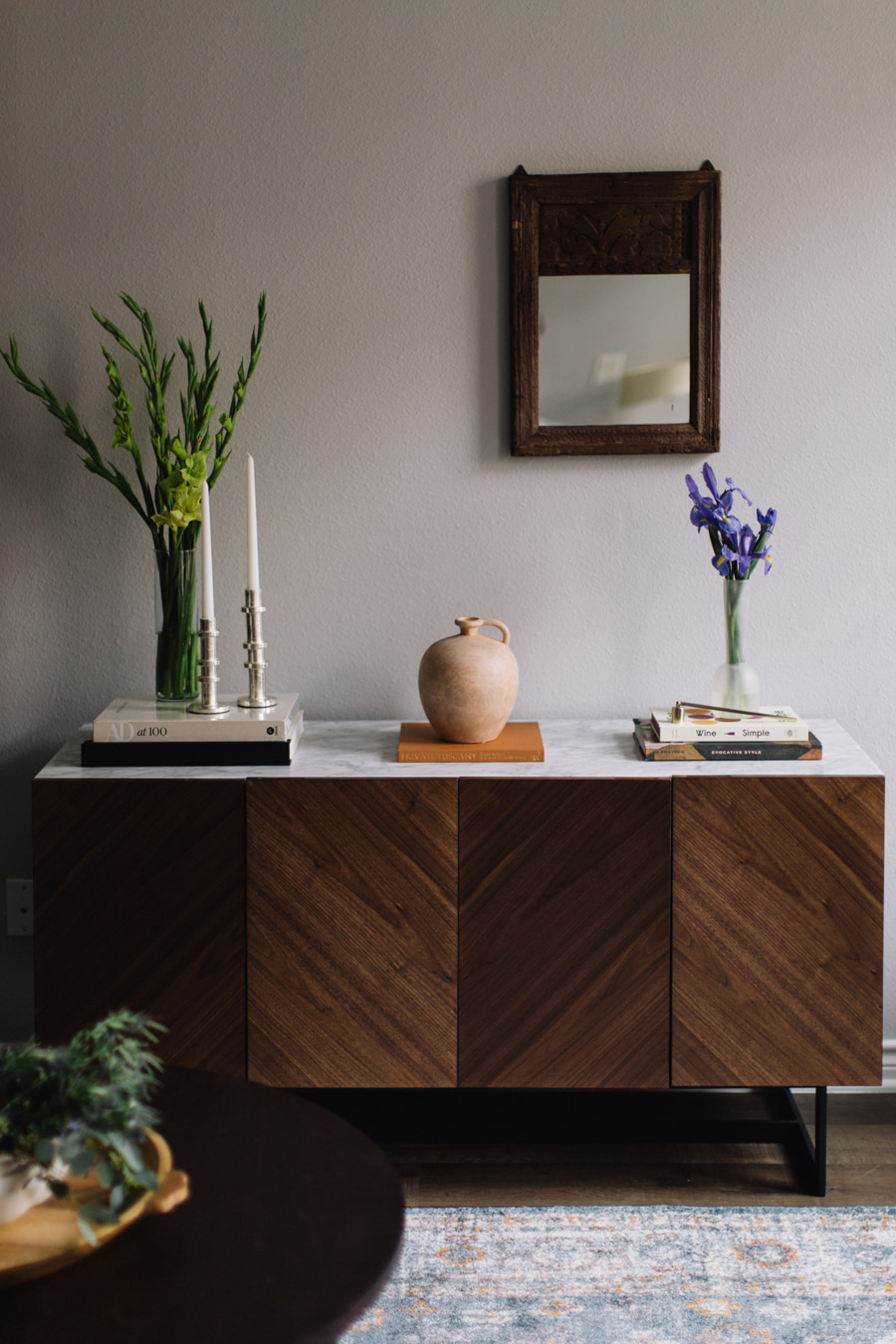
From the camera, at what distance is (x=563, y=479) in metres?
2.19

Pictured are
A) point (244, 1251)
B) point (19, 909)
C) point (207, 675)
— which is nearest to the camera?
point (244, 1251)

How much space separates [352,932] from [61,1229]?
0.93m

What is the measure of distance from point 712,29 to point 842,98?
265 millimetres

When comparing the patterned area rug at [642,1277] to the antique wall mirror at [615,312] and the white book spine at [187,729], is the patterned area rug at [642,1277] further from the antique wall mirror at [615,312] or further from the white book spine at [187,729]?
the antique wall mirror at [615,312]

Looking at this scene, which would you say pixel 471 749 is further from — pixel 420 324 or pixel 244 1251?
pixel 244 1251

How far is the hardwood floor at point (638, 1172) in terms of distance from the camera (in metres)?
1.95

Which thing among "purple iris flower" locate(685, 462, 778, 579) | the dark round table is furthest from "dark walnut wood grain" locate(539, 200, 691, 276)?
the dark round table

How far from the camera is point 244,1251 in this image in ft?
3.03

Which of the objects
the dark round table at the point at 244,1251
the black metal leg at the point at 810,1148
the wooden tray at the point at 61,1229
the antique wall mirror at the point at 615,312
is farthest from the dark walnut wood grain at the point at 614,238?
the wooden tray at the point at 61,1229

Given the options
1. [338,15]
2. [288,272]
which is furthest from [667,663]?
[338,15]

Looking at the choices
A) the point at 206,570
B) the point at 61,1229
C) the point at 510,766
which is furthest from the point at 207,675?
the point at 61,1229

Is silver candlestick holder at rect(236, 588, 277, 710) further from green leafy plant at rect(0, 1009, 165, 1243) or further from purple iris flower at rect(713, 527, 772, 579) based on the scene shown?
green leafy plant at rect(0, 1009, 165, 1243)

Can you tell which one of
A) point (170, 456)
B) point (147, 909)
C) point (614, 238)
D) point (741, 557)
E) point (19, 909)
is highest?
point (614, 238)

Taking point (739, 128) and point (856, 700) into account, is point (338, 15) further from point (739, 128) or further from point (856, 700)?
point (856, 700)
